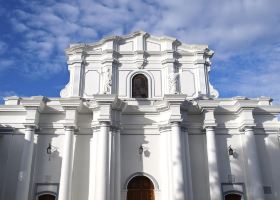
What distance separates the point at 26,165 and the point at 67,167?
2.13 metres

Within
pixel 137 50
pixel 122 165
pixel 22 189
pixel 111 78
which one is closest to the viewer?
pixel 22 189

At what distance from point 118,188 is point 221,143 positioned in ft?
20.6

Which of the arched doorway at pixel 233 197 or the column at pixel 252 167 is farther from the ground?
the column at pixel 252 167

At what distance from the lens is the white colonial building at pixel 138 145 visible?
1625 centimetres

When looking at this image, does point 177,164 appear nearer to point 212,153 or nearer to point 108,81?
point 212,153

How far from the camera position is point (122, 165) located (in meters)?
17.2

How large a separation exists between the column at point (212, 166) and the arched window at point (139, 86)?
4503 mm

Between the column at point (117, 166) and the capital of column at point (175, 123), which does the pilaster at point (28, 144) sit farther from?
the capital of column at point (175, 123)

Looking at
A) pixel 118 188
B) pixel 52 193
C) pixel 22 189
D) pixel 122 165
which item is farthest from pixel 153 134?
pixel 22 189

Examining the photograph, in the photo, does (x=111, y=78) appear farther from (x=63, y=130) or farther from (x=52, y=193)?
(x=52, y=193)

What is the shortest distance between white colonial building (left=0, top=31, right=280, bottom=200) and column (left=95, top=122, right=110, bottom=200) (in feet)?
0.16

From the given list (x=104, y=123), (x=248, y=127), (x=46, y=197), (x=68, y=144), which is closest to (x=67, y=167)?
(x=68, y=144)

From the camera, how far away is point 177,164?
15977mm

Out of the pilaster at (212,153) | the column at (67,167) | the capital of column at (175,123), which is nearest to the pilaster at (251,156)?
the pilaster at (212,153)
